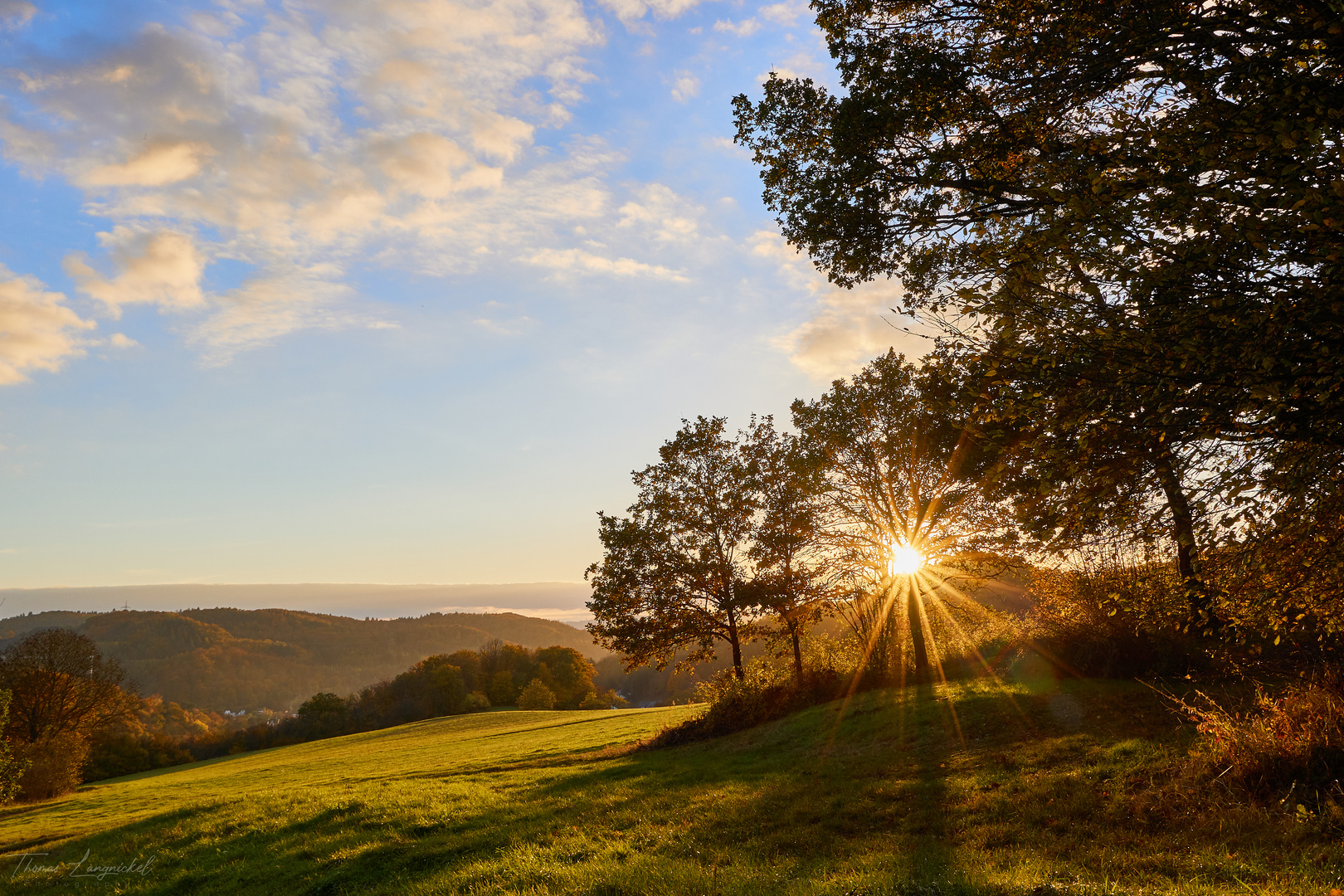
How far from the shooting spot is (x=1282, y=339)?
6289 millimetres

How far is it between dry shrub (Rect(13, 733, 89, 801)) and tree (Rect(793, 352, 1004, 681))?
4724cm

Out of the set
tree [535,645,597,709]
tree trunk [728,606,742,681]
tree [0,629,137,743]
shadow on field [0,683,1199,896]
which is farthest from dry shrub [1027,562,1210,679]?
tree [535,645,597,709]

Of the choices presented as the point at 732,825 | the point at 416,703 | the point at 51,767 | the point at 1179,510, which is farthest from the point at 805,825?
the point at 416,703

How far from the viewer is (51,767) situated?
126ft

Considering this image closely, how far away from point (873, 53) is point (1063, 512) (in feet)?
26.2

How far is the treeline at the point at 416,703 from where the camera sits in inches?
2709

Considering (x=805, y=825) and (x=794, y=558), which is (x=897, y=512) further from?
(x=805, y=825)

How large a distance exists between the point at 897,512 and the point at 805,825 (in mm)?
17516

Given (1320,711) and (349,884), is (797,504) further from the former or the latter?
(349,884)

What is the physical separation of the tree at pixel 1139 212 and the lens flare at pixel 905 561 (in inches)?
683

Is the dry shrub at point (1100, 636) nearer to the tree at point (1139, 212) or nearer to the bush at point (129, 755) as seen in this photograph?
the tree at point (1139, 212)

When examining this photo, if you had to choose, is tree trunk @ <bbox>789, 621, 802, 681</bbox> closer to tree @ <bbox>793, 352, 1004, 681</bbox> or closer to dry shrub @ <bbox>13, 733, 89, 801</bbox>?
tree @ <bbox>793, 352, 1004, 681</bbox>

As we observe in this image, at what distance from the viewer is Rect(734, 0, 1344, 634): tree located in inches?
244

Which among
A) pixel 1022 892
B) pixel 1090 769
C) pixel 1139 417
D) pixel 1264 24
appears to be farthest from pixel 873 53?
pixel 1090 769
